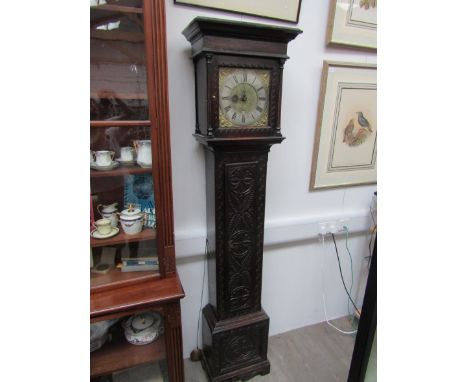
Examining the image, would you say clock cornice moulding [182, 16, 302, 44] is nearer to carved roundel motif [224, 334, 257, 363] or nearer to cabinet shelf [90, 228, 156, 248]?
cabinet shelf [90, 228, 156, 248]

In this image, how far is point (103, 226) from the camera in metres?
1.11

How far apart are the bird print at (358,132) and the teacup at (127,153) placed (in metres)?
1.17

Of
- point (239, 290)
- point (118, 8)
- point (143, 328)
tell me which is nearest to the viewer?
point (118, 8)

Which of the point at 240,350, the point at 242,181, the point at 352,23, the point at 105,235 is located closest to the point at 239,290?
the point at 240,350

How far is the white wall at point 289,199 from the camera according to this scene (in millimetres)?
1278

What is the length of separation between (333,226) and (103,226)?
1299 mm

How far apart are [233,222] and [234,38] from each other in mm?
731

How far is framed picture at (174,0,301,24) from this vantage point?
47.4 inches

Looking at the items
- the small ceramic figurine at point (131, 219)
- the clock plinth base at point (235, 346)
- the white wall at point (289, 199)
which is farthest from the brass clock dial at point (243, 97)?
the clock plinth base at point (235, 346)

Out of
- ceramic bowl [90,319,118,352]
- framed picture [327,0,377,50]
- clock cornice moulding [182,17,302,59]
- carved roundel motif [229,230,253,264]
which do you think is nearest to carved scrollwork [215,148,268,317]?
carved roundel motif [229,230,253,264]

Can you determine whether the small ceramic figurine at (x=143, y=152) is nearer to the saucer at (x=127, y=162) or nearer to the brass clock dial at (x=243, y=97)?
the saucer at (x=127, y=162)

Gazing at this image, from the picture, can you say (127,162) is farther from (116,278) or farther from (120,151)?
(116,278)

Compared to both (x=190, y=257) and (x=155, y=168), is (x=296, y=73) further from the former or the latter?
(x=190, y=257)

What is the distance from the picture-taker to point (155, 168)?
1.06 m
